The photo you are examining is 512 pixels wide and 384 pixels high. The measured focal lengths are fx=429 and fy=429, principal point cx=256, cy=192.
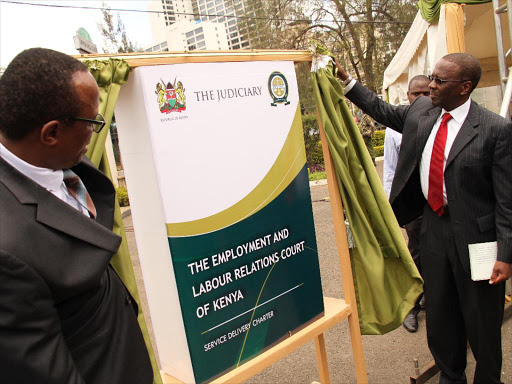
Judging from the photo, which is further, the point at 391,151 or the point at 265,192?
the point at 391,151

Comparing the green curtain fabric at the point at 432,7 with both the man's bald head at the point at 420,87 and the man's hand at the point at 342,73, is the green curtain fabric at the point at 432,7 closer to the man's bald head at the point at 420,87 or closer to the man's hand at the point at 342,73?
the man's bald head at the point at 420,87

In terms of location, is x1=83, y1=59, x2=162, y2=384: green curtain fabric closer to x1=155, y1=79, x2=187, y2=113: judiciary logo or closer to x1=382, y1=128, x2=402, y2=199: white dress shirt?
x1=155, y1=79, x2=187, y2=113: judiciary logo

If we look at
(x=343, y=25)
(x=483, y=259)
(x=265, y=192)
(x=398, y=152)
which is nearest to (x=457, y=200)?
(x=483, y=259)

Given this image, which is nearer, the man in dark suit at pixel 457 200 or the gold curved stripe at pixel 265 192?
the gold curved stripe at pixel 265 192

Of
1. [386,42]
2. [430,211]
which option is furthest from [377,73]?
[430,211]

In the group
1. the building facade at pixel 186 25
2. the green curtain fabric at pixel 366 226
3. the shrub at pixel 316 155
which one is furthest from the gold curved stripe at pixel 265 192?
the building facade at pixel 186 25

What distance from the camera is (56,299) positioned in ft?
3.70

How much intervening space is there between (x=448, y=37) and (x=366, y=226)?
9.72ft

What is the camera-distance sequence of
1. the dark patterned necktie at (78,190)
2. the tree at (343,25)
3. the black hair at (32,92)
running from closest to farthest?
the black hair at (32,92) < the dark patterned necktie at (78,190) < the tree at (343,25)

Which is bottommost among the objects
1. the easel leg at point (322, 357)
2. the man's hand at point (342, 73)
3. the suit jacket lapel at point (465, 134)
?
the easel leg at point (322, 357)

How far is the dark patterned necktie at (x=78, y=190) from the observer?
4.54ft

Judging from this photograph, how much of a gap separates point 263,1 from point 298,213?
20.8 metres

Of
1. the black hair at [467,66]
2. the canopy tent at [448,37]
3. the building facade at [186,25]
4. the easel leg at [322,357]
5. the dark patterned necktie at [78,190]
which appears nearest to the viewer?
the dark patterned necktie at [78,190]

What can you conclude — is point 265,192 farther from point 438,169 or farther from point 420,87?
point 420,87
